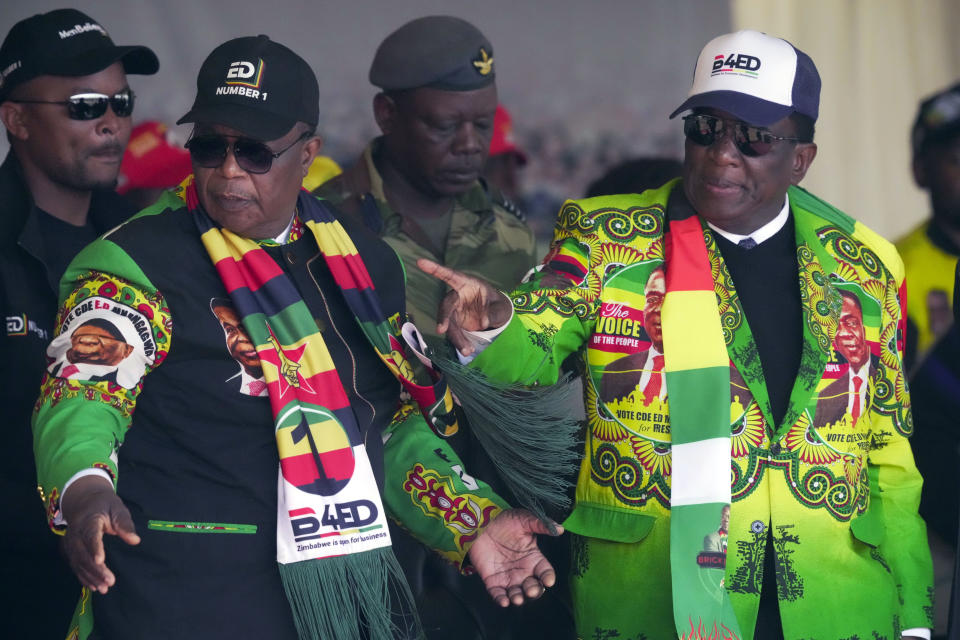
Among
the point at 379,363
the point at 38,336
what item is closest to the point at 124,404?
the point at 379,363

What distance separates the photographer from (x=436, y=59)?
12.0ft

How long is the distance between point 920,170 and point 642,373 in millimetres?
2010

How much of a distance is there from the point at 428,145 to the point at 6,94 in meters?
1.21

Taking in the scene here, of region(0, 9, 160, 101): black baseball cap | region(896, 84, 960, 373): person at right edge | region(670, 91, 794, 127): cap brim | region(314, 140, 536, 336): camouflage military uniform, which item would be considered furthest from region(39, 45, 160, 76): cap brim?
region(896, 84, 960, 373): person at right edge

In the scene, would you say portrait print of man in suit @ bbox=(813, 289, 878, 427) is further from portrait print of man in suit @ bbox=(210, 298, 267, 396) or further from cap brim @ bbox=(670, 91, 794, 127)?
portrait print of man in suit @ bbox=(210, 298, 267, 396)

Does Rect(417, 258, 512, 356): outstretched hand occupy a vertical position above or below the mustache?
below

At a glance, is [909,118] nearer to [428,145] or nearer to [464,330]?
[428,145]

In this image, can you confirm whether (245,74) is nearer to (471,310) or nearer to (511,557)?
(471,310)

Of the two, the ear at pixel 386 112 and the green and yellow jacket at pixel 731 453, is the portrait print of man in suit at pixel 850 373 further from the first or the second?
the ear at pixel 386 112

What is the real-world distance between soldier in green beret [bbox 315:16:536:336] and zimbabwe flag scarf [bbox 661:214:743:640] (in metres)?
1.14

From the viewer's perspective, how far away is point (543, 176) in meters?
5.39

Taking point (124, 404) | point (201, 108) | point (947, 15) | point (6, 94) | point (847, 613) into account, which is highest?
point (947, 15)

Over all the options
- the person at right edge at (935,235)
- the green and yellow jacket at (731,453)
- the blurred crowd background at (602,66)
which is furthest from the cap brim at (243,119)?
the person at right edge at (935,235)

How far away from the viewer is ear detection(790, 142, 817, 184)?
2.82 meters
